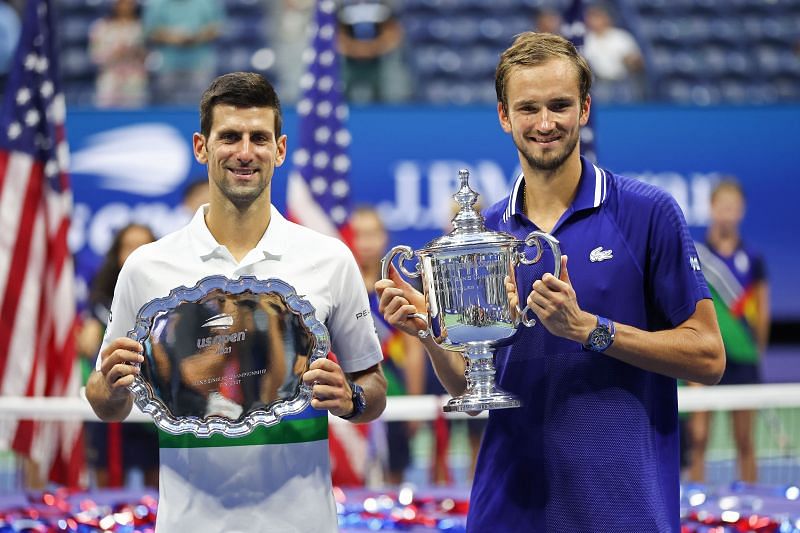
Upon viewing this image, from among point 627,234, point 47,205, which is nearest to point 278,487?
point 627,234

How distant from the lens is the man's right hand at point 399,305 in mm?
2736

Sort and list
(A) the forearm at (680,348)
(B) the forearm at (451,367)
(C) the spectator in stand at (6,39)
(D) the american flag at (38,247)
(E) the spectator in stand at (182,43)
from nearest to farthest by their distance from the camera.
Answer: (A) the forearm at (680,348)
(B) the forearm at (451,367)
(D) the american flag at (38,247)
(E) the spectator in stand at (182,43)
(C) the spectator in stand at (6,39)

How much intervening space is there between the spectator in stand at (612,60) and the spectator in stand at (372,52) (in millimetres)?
1779

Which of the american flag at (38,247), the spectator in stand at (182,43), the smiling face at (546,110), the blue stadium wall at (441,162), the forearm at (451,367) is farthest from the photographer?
the spectator in stand at (182,43)

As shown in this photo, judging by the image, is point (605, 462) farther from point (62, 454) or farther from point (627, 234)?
point (62, 454)

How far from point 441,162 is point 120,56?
10.3ft

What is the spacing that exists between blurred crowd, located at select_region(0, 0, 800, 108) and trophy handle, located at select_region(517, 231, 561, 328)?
764cm

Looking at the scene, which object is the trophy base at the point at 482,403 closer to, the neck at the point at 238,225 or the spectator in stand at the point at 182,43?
the neck at the point at 238,225

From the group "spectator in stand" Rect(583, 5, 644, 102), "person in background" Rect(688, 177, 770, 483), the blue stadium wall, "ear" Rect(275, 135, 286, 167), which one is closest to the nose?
"ear" Rect(275, 135, 286, 167)

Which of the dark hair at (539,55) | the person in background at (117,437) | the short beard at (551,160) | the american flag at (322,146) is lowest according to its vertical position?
the person in background at (117,437)

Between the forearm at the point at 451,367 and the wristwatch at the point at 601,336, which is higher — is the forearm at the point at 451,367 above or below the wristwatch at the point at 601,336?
below

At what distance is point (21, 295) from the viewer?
6.54 metres

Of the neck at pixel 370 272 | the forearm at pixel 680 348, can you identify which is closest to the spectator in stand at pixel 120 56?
the neck at pixel 370 272

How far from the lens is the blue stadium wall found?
916 cm
